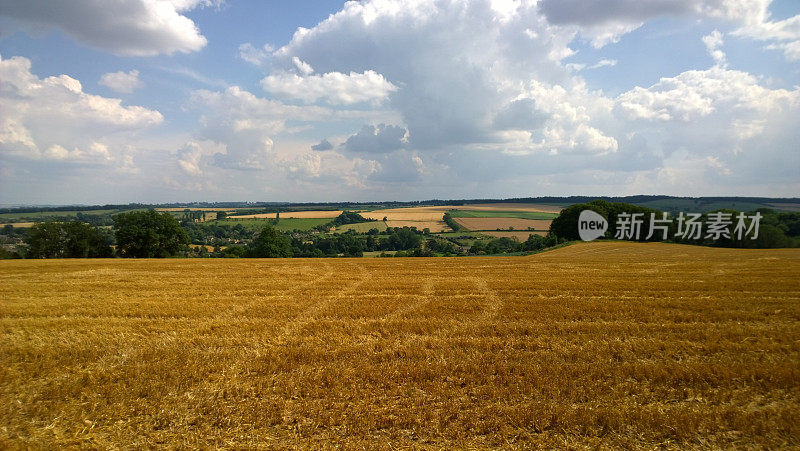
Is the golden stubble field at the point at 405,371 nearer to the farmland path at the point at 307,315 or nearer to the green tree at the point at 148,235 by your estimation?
the farmland path at the point at 307,315

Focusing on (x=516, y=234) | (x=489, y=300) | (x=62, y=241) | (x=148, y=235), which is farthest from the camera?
(x=516, y=234)

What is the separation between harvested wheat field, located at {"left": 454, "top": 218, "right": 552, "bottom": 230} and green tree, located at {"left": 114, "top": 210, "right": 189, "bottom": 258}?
71025 millimetres

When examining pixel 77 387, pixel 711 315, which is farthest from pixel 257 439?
pixel 711 315

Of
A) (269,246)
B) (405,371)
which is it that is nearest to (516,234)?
(269,246)

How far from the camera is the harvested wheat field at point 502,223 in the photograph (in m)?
95.2

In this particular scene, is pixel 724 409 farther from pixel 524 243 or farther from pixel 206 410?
pixel 524 243

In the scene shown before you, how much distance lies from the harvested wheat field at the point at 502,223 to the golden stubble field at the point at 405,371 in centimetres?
8293

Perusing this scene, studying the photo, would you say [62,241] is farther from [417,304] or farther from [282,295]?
[417,304]

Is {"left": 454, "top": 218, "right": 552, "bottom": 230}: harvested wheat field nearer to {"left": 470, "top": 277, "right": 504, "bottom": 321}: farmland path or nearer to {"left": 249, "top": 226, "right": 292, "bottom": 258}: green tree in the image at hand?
{"left": 249, "top": 226, "right": 292, "bottom": 258}: green tree

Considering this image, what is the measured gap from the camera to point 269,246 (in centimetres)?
5562

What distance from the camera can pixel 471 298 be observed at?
13.9m

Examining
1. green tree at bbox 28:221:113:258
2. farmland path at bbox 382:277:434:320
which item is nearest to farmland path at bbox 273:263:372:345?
farmland path at bbox 382:277:434:320

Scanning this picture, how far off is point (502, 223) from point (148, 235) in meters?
87.6

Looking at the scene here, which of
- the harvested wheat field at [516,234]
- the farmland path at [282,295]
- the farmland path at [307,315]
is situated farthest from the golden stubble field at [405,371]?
the harvested wheat field at [516,234]
